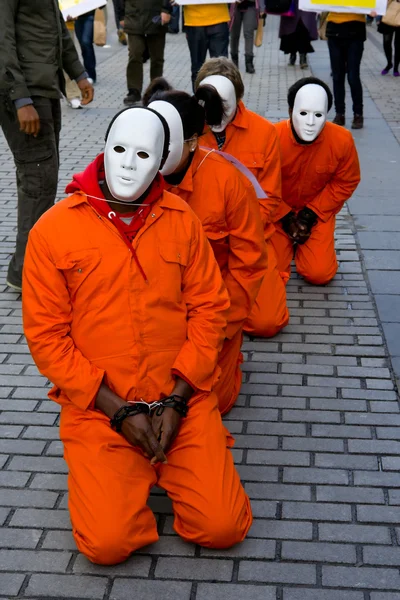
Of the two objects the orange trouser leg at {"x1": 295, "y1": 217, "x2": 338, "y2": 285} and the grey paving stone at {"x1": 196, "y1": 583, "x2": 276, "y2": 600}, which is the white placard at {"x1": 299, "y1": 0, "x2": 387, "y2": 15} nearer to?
the orange trouser leg at {"x1": 295, "y1": 217, "x2": 338, "y2": 285}

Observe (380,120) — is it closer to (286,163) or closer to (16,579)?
(286,163)

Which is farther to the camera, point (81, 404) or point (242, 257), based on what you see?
point (242, 257)

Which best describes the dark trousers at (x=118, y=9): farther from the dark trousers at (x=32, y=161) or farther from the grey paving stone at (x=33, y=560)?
the grey paving stone at (x=33, y=560)

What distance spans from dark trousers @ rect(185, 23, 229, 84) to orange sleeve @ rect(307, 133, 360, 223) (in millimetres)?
5199

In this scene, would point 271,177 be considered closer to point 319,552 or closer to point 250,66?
point 319,552

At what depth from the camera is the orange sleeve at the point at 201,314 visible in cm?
347

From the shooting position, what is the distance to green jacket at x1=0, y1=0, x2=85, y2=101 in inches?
201

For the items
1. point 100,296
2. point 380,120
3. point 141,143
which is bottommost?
point 380,120

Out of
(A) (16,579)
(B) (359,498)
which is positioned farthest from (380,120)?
(A) (16,579)

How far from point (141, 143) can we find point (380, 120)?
7.72 m

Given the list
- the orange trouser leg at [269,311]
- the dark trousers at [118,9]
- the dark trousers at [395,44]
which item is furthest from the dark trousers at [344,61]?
the orange trouser leg at [269,311]

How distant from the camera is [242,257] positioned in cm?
423

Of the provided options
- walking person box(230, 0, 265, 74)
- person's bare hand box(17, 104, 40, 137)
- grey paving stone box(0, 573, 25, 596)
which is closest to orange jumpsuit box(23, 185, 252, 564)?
grey paving stone box(0, 573, 25, 596)

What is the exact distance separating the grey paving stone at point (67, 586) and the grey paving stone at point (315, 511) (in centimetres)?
78
